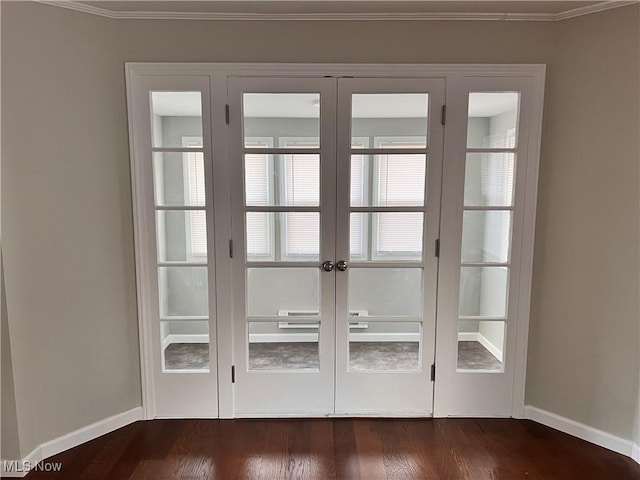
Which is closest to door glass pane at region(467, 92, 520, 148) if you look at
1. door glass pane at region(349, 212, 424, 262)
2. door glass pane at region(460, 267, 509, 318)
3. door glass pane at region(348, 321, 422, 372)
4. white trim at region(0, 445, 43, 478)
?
door glass pane at region(349, 212, 424, 262)

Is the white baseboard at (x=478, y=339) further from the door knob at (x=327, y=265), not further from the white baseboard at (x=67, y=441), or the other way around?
the white baseboard at (x=67, y=441)

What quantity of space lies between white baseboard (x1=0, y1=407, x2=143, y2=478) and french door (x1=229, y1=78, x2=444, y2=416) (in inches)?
25.1

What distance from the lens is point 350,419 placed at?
253cm

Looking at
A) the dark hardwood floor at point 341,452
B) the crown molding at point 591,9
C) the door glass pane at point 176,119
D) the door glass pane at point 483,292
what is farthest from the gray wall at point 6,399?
the crown molding at point 591,9

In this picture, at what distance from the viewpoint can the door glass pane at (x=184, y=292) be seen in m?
2.45

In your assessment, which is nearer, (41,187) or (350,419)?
(41,187)

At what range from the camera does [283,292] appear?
2.50 meters

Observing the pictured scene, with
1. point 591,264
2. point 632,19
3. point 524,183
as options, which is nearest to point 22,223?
point 524,183

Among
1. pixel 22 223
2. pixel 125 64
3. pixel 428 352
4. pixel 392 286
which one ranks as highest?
pixel 125 64

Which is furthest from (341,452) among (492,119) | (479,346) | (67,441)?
(492,119)

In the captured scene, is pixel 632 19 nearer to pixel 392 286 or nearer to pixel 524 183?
pixel 524 183

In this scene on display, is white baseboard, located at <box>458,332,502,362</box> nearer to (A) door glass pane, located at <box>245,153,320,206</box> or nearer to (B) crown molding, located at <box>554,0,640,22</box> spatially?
(A) door glass pane, located at <box>245,153,320,206</box>

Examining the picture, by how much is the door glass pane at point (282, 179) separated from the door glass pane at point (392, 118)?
30cm

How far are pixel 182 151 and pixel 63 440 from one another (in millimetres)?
1674
